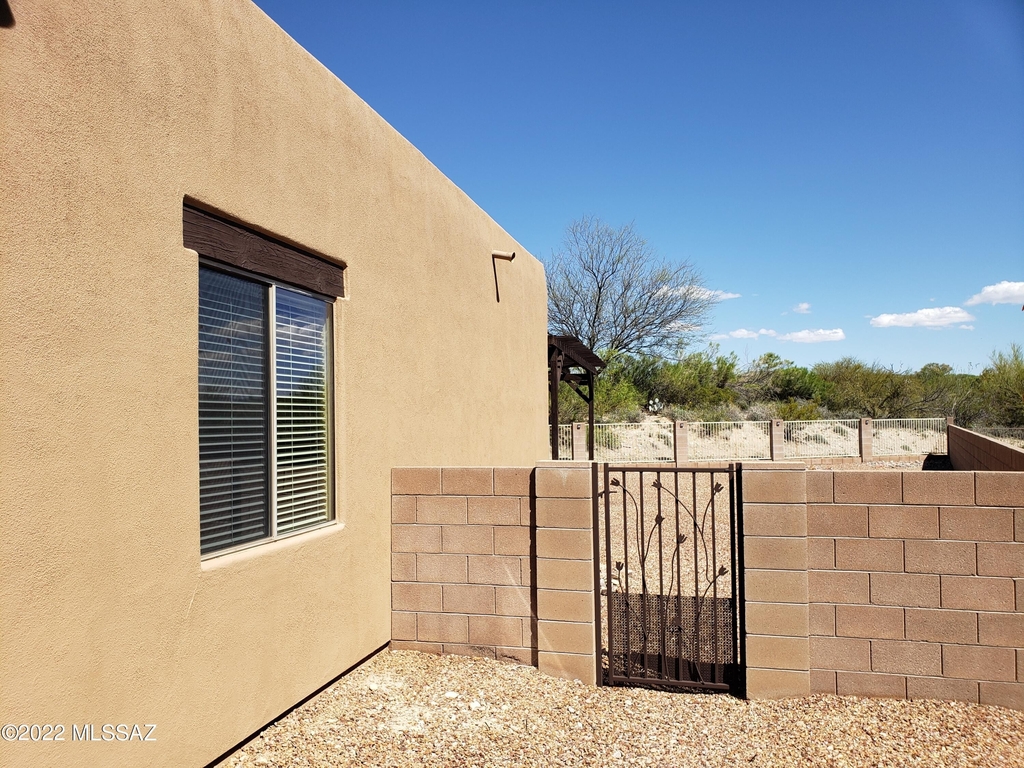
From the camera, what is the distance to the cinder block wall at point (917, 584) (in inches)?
171

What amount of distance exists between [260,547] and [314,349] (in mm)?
1414

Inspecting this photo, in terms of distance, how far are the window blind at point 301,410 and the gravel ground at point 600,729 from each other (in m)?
1.29

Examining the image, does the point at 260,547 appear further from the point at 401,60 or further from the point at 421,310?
the point at 401,60

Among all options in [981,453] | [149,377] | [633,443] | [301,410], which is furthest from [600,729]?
[633,443]

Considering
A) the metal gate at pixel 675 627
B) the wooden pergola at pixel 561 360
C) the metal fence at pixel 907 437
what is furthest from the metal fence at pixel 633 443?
the metal gate at pixel 675 627

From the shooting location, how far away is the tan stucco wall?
257 cm

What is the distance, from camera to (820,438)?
2434 centimetres

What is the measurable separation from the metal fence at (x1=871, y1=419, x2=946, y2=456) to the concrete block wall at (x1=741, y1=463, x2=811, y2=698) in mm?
22131

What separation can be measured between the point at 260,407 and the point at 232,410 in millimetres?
249

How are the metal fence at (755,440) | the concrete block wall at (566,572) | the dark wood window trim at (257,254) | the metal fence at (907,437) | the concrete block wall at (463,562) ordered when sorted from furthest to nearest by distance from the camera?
the metal fence at (907,437) → the metal fence at (755,440) → the concrete block wall at (463,562) → the concrete block wall at (566,572) → the dark wood window trim at (257,254)

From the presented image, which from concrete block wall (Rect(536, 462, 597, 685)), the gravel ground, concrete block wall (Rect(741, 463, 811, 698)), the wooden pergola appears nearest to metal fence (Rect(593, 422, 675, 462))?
the wooden pergola

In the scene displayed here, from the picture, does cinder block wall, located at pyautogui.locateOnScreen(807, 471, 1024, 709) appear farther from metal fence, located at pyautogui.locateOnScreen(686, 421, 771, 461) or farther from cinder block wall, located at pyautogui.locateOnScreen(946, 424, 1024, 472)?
metal fence, located at pyautogui.locateOnScreen(686, 421, 771, 461)

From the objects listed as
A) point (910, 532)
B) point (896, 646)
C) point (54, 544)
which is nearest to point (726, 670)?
point (896, 646)

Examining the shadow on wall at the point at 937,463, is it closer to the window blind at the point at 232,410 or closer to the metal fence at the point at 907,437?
the metal fence at the point at 907,437
